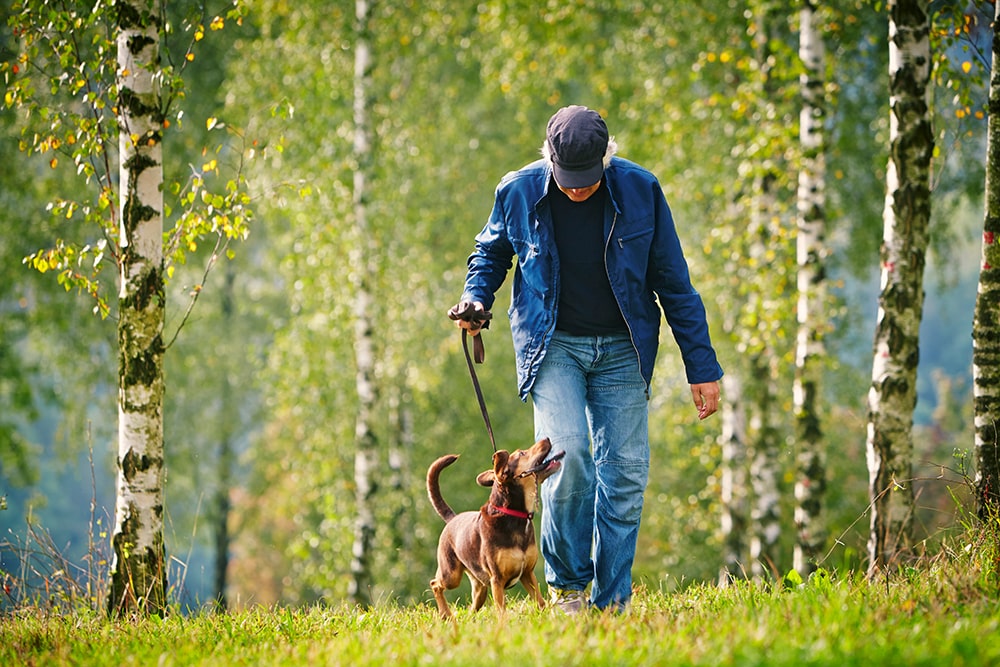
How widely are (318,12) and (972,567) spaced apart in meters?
9.32

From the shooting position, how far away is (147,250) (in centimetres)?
554

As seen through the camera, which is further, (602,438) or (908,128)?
(908,128)

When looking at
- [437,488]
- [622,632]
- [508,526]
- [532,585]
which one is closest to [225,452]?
[437,488]

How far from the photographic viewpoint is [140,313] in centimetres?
550

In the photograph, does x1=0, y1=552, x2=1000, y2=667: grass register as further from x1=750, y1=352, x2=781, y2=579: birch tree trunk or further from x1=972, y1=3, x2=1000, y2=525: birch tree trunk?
x1=750, y1=352, x2=781, y2=579: birch tree trunk

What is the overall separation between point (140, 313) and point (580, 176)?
113 inches

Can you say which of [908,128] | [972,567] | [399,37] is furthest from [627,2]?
[972,567]

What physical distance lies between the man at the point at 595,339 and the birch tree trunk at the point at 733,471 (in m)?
7.66

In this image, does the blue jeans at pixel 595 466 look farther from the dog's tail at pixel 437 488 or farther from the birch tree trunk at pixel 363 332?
the birch tree trunk at pixel 363 332

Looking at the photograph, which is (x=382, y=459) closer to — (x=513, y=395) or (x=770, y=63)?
(x=513, y=395)

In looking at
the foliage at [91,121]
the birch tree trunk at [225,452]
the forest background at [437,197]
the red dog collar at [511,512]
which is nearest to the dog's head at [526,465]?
the red dog collar at [511,512]

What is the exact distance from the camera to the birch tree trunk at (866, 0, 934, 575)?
5.83 meters

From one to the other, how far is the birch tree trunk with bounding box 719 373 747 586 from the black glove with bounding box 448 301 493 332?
7.98 m

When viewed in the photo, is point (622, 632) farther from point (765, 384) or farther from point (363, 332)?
point (765, 384)
